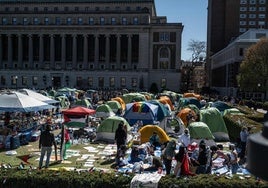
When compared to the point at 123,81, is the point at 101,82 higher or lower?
lower

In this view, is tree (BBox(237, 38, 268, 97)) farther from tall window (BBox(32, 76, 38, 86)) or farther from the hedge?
tall window (BBox(32, 76, 38, 86))

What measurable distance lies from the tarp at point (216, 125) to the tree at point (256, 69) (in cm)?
3458

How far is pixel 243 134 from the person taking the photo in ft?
65.6

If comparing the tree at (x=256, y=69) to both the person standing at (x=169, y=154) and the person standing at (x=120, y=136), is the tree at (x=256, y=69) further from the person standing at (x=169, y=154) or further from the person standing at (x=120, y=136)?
the person standing at (x=169, y=154)

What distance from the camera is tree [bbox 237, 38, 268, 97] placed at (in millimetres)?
58469

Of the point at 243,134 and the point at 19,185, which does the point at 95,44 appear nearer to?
the point at 243,134

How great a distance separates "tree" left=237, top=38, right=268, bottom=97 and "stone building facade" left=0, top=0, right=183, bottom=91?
40869 mm

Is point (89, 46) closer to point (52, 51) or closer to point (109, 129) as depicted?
point (52, 51)

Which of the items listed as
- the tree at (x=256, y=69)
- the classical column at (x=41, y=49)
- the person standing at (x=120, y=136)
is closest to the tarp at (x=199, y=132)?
the person standing at (x=120, y=136)

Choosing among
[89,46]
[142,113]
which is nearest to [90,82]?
[89,46]

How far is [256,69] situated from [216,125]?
3544 cm

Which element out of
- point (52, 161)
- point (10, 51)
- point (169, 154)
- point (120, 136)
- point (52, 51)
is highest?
point (52, 51)

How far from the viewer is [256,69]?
58531mm

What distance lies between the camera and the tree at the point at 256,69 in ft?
192
